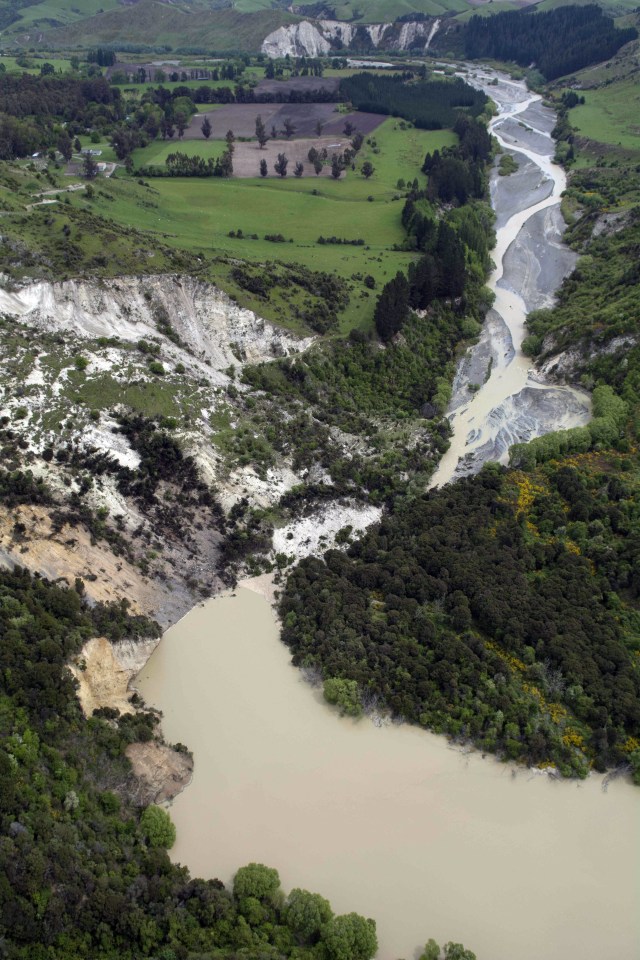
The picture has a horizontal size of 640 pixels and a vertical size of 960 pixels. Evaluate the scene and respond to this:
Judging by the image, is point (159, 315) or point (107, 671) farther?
point (159, 315)

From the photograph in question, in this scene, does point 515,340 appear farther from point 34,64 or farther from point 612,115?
point 34,64

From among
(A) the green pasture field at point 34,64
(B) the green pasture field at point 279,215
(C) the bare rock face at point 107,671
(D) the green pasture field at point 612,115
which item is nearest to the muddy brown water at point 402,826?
(C) the bare rock face at point 107,671

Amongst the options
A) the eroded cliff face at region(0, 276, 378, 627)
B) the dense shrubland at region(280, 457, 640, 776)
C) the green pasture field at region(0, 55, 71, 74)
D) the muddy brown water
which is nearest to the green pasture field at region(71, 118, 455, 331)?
the eroded cliff face at region(0, 276, 378, 627)

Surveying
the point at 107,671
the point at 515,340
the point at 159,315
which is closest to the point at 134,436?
the point at 159,315

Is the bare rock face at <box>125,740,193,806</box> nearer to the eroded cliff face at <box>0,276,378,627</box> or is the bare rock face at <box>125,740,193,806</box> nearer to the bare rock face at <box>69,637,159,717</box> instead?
the bare rock face at <box>69,637,159,717</box>

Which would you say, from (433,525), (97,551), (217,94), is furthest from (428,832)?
(217,94)
